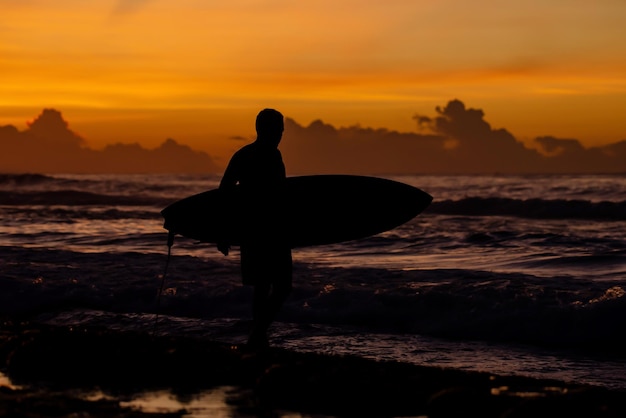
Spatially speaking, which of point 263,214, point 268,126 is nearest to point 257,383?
point 263,214

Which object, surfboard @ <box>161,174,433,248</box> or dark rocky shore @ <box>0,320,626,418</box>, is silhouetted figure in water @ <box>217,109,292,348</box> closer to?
surfboard @ <box>161,174,433,248</box>

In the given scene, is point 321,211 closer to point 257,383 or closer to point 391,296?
point 257,383

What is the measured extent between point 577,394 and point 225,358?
2.73 meters

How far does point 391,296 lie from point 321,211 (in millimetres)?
3675

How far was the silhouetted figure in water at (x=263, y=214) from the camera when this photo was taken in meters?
7.36

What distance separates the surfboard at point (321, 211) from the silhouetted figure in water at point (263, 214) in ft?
1.02

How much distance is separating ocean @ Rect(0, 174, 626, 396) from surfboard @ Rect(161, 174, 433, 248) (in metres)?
1.27

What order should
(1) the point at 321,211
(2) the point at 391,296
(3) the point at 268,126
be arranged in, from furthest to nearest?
(2) the point at 391,296, (1) the point at 321,211, (3) the point at 268,126

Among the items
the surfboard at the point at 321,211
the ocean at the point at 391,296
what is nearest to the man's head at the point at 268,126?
the surfboard at the point at 321,211

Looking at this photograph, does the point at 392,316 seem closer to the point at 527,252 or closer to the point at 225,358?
the point at 225,358

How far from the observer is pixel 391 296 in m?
11.9

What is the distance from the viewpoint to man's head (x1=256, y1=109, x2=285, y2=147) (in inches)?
289

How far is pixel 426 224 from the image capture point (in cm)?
2683

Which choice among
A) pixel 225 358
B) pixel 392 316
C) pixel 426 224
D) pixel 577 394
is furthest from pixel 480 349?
pixel 426 224
